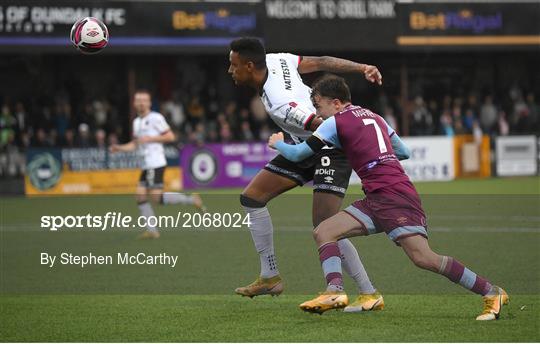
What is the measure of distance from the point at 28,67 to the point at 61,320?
2356 cm

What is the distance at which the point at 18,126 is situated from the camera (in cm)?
2752

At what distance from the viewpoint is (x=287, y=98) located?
9344mm

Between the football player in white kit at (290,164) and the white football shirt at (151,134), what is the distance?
7.57 m

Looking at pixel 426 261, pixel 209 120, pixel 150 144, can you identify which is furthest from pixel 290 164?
pixel 209 120

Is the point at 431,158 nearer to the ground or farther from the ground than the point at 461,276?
nearer to the ground

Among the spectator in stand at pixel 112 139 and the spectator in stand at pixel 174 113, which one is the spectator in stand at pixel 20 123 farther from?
the spectator in stand at pixel 174 113

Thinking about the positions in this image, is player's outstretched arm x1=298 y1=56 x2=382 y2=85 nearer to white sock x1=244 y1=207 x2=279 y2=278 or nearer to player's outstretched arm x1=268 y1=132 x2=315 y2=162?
player's outstretched arm x1=268 y1=132 x2=315 y2=162

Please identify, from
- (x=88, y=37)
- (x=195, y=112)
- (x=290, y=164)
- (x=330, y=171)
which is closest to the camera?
(x=330, y=171)

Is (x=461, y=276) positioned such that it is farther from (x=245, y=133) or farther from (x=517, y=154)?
(x=517, y=154)

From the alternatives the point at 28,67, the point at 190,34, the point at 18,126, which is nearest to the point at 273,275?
the point at 18,126

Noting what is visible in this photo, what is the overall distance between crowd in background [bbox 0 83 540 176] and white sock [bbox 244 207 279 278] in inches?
705

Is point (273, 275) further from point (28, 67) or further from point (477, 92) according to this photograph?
point (477, 92)

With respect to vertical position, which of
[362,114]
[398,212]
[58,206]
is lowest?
[58,206]

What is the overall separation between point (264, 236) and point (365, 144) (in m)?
1.68
